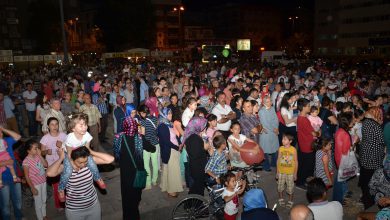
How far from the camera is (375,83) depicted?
13.7 meters

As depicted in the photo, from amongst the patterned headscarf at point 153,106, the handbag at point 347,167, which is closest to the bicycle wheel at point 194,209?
the handbag at point 347,167

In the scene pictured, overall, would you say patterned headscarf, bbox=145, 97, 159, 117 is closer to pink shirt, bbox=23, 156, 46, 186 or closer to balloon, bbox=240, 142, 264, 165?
balloon, bbox=240, 142, 264, 165

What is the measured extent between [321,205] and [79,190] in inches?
114

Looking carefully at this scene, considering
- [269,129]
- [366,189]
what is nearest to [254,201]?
[366,189]

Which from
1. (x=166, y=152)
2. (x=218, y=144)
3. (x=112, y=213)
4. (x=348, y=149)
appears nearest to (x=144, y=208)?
(x=112, y=213)

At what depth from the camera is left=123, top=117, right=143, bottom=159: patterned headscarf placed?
5.00 m

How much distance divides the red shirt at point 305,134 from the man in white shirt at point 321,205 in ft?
10.6

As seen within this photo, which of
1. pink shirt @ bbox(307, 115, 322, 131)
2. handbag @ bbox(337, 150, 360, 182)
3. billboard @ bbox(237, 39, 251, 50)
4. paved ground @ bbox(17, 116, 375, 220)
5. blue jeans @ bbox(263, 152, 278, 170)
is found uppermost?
billboard @ bbox(237, 39, 251, 50)

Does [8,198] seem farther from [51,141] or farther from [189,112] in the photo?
[189,112]

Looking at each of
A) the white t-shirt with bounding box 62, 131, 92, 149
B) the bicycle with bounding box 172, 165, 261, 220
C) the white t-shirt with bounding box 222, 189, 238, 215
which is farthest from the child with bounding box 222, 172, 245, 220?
the white t-shirt with bounding box 62, 131, 92, 149

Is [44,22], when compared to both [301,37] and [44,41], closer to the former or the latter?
[44,41]

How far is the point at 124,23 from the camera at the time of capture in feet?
174

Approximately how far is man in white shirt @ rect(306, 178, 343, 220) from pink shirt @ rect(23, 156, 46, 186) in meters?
4.10

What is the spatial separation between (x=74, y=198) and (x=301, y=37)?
88030 mm
